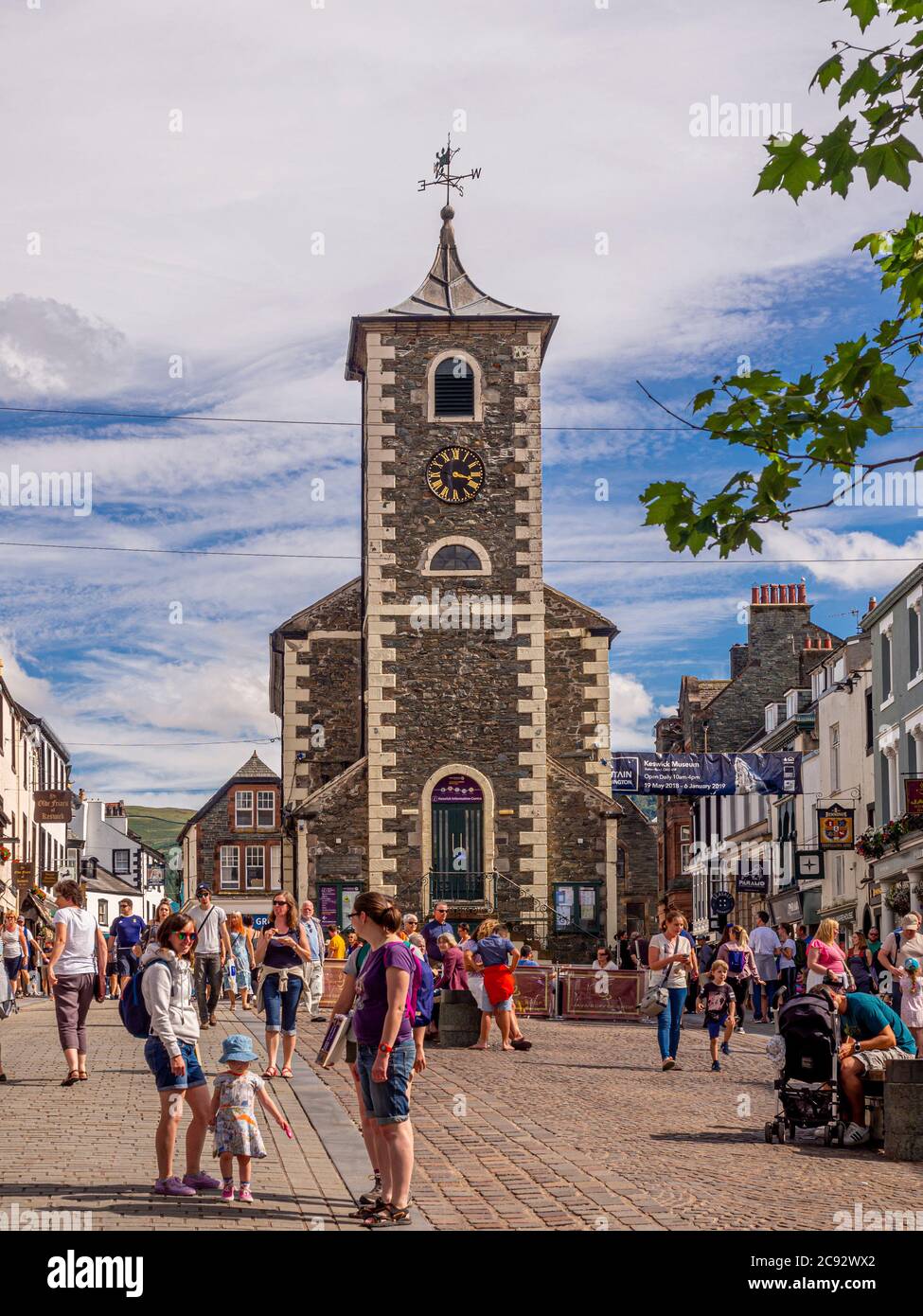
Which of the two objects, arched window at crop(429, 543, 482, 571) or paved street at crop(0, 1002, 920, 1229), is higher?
arched window at crop(429, 543, 482, 571)

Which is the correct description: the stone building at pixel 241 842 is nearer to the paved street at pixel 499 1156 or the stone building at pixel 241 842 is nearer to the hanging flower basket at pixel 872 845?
the hanging flower basket at pixel 872 845

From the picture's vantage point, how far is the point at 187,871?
254ft

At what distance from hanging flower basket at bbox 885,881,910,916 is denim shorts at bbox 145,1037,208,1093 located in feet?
90.1

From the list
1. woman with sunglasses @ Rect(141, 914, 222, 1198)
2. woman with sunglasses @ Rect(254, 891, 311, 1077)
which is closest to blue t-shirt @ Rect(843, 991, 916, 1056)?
woman with sunglasses @ Rect(254, 891, 311, 1077)

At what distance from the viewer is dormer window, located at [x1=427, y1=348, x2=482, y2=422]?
42281 millimetres

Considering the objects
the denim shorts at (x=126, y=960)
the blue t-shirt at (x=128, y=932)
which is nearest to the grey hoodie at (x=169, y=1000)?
the denim shorts at (x=126, y=960)

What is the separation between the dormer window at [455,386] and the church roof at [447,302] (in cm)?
100

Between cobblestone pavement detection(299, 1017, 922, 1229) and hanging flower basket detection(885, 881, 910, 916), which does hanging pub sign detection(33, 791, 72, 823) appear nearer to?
hanging flower basket detection(885, 881, 910, 916)

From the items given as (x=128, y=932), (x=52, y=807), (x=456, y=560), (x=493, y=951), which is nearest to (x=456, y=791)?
(x=456, y=560)

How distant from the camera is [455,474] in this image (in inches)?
1650
